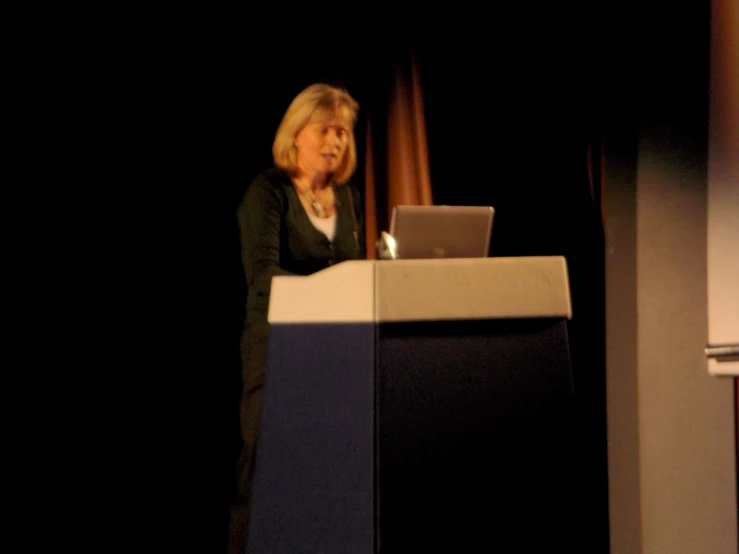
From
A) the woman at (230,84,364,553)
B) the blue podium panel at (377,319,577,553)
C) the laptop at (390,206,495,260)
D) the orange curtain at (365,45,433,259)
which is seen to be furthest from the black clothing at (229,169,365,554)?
the blue podium panel at (377,319,577,553)

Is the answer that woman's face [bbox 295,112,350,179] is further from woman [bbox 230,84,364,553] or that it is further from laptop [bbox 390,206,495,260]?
laptop [bbox 390,206,495,260]

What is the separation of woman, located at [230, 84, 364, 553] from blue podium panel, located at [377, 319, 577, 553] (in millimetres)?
945

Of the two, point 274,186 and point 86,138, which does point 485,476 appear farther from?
point 86,138

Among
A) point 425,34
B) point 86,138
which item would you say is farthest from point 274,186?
point 425,34

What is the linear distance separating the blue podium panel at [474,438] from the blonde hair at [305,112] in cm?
123

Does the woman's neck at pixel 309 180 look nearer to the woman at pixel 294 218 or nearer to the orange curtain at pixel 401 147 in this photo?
the woman at pixel 294 218

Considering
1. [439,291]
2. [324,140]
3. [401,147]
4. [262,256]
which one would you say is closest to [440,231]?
[439,291]

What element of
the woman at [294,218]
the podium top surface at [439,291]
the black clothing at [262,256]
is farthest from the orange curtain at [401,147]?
the podium top surface at [439,291]

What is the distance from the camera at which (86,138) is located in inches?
97.0

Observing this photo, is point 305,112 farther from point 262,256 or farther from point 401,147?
point 401,147

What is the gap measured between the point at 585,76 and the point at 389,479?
2.22 m

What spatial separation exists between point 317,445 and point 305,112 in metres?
1.29

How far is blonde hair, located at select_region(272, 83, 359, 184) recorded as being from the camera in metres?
2.22

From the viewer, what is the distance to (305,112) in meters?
2.23
